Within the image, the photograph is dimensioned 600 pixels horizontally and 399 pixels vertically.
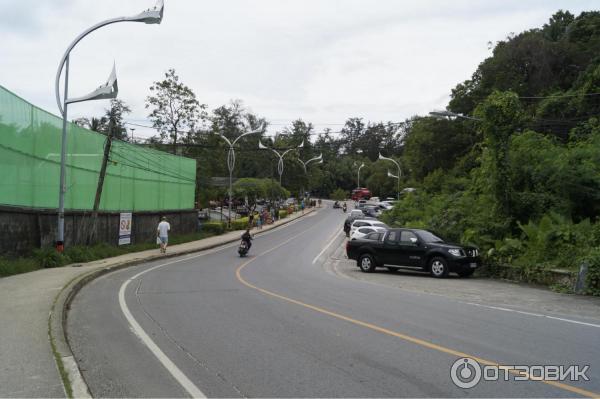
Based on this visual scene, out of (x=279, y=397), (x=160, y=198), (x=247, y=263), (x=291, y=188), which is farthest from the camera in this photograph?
(x=291, y=188)

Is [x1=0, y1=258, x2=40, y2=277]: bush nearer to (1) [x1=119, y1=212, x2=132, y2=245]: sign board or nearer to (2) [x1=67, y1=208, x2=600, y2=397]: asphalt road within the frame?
(2) [x1=67, y1=208, x2=600, y2=397]: asphalt road

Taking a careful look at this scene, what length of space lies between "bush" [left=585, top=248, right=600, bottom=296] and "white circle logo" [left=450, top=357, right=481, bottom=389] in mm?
9102

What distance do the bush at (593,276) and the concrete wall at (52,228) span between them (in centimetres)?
1673

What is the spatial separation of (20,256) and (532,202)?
60.8 ft

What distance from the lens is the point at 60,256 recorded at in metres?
19.9

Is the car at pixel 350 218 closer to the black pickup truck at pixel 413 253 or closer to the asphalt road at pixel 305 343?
the black pickup truck at pixel 413 253

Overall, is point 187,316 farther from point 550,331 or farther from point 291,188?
point 291,188

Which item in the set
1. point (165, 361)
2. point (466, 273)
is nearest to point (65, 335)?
point (165, 361)

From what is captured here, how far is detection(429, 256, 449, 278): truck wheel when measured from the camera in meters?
18.5


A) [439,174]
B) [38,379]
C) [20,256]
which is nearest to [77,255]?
[20,256]

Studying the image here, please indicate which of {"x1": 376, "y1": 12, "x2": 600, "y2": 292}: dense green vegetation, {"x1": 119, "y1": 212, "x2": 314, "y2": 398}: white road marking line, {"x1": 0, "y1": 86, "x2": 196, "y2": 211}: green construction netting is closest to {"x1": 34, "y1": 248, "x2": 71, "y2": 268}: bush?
{"x1": 0, "y1": 86, "x2": 196, "y2": 211}: green construction netting

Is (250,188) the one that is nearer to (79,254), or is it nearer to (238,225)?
(238,225)

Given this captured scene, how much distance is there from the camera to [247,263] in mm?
23906

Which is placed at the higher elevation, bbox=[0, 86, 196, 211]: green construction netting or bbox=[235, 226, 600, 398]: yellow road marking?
bbox=[0, 86, 196, 211]: green construction netting
